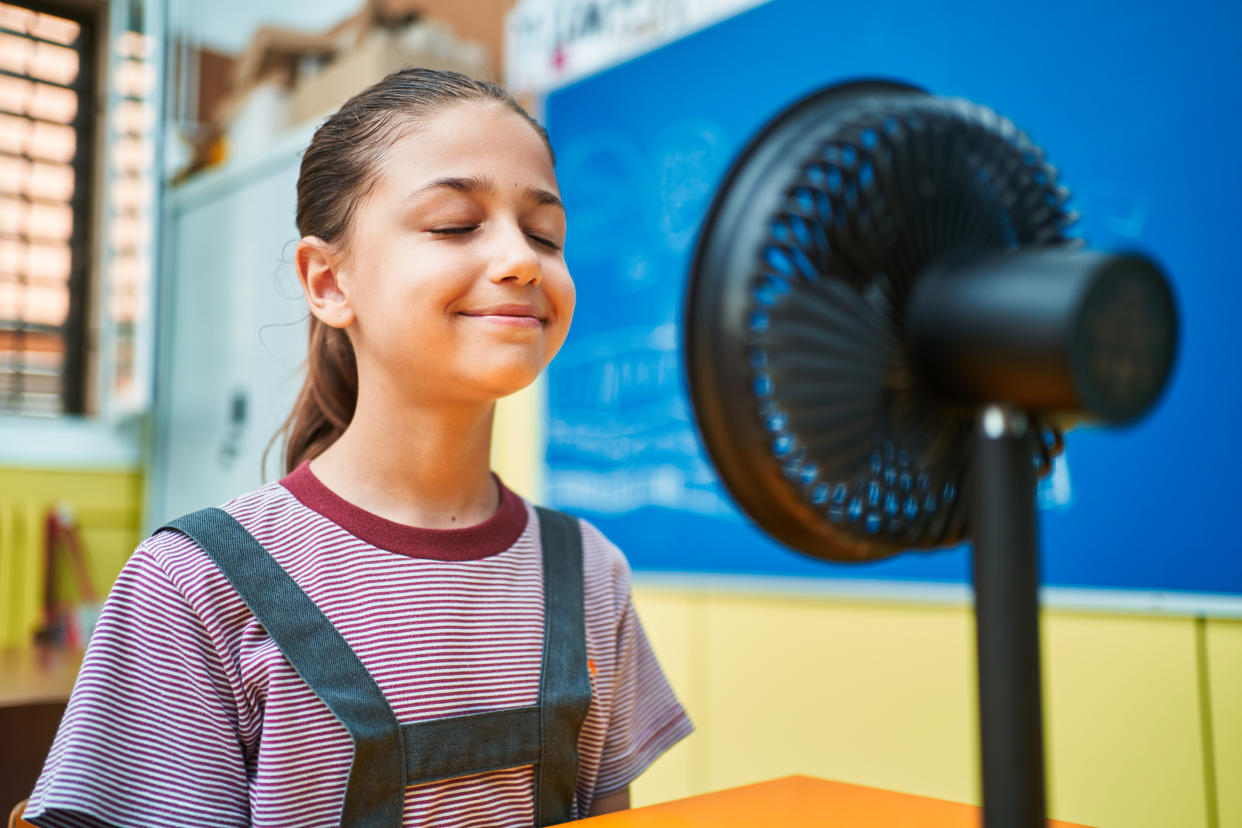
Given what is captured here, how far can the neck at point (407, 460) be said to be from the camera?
0.80 metres

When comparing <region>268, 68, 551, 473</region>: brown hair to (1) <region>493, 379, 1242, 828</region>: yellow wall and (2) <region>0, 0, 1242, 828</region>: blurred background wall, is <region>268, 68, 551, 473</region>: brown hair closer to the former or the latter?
(2) <region>0, 0, 1242, 828</region>: blurred background wall

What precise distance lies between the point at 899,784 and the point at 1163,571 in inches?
22.7

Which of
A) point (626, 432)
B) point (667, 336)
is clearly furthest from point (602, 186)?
point (626, 432)

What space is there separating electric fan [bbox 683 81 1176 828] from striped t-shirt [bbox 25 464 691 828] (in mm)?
378

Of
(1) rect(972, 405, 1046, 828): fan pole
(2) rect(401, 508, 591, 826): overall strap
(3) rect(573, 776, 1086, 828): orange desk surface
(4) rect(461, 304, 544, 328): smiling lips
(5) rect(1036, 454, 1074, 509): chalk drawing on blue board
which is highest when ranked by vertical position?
(4) rect(461, 304, 544, 328): smiling lips

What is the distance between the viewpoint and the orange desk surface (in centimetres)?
64

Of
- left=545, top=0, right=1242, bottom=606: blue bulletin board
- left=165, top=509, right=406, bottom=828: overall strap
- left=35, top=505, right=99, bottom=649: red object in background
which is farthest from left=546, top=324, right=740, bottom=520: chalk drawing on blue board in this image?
left=165, top=509, right=406, bottom=828: overall strap

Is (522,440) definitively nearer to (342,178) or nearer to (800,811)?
(342,178)

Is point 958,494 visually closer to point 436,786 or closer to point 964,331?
point 964,331

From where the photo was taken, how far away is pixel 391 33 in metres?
2.49

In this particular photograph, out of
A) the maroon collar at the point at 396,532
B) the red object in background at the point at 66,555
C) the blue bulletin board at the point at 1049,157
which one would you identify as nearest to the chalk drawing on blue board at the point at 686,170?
the blue bulletin board at the point at 1049,157

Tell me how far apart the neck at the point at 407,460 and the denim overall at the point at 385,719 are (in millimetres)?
105

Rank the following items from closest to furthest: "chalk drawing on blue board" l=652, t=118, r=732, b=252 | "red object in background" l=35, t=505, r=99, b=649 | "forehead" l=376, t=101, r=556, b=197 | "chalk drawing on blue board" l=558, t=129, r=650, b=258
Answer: "forehead" l=376, t=101, r=556, b=197, "chalk drawing on blue board" l=652, t=118, r=732, b=252, "chalk drawing on blue board" l=558, t=129, r=650, b=258, "red object in background" l=35, t=505, r=99, b=649

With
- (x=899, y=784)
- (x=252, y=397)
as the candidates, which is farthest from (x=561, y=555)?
(x=252, y=397)
